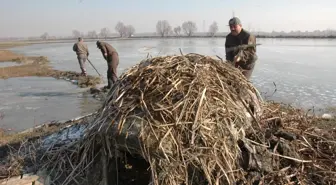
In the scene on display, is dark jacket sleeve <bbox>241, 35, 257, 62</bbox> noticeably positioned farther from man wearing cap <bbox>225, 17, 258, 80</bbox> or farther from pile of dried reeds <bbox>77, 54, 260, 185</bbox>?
pile of dried reeds <bbox>77, 54, 260, 185</bbox>

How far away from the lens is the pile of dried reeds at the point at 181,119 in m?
3.17

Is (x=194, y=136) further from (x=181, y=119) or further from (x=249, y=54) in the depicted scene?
(x=249, y=54)

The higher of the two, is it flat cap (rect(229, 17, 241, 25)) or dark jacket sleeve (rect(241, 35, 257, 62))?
flat cap (rect(229, 17, 241, 25))

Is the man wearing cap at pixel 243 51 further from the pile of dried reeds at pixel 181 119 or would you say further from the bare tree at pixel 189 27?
the bare tree at pixel 189 27

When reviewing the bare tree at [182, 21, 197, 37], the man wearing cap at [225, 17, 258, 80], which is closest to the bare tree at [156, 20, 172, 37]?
the bare tree at [182, 21, 197, 37]

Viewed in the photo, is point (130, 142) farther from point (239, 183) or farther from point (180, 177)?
point (239, 183)

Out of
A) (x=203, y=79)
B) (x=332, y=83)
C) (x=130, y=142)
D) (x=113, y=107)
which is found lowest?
(x=332, y=83)

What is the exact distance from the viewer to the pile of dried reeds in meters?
3.17

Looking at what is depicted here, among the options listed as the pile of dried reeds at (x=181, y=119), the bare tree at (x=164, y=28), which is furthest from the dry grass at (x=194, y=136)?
the bare tree at (x=164, y=28)

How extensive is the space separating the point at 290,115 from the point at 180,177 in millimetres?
2219

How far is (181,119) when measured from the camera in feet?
10.8

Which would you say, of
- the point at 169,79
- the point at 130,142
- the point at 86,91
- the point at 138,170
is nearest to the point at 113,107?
the point at 130,142

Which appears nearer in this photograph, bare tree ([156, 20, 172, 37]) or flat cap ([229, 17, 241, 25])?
flat cap ([229, 17, 241, 25])

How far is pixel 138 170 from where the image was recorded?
405cm
